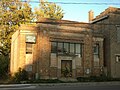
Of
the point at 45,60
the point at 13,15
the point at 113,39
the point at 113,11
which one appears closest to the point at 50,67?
the point at 45,60

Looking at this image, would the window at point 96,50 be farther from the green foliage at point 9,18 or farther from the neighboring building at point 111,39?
the green foliage at point 9,18

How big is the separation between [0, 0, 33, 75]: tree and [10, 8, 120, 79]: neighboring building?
13.4 metres

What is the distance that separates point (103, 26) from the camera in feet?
126

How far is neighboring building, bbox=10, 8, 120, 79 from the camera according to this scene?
32.6 metres

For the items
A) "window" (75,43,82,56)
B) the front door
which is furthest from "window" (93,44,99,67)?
the front door

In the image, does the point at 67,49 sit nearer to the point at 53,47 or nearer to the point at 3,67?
the point at 53,47

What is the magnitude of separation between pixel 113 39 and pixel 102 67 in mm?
4617

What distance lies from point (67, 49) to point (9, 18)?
1871 cm

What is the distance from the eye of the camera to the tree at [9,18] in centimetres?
4803

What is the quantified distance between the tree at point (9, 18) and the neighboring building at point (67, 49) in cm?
1344

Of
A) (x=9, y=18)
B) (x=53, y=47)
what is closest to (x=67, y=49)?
(x=53, y=47)

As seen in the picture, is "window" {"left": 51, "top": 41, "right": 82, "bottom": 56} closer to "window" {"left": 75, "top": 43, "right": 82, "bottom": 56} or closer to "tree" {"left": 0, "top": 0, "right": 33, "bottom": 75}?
"window" {"left": 75, "top": 43, "right": 82, "bottom": 56}

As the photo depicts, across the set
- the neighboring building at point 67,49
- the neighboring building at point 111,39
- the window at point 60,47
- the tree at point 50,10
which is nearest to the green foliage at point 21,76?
the neighboring building at point 67,49

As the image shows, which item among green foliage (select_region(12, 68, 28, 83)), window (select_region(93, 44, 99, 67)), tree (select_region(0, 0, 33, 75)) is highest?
tree (select_region(0, 0, 33, 75))
